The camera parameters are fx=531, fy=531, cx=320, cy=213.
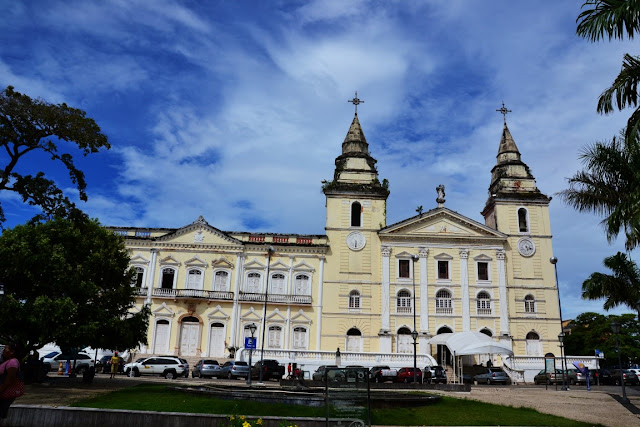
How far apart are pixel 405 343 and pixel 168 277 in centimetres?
1917

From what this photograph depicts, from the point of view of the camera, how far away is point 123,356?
121 ft

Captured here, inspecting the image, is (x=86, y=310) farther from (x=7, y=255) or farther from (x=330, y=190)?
(x=330, y=190)

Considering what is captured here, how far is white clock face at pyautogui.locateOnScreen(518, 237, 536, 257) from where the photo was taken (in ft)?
142

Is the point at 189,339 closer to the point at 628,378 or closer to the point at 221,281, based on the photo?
Answer: the point at 221,281

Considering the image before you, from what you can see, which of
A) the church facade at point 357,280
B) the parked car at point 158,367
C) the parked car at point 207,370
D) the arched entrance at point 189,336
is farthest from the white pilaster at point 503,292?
the parked car at point 158,367

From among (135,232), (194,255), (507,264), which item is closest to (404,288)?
(507,264)

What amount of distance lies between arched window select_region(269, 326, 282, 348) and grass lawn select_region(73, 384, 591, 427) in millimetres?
24099

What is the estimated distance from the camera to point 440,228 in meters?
43.4

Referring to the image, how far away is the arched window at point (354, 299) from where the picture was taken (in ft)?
137

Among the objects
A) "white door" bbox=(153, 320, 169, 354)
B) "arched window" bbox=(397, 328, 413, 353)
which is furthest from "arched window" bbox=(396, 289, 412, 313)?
"white door" bbox=(153, 320, 169, 354)

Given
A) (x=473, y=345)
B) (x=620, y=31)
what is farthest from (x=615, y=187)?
(x=473, y=345)

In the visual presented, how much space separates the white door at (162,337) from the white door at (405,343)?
1758 cm

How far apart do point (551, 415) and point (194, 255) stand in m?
31.4

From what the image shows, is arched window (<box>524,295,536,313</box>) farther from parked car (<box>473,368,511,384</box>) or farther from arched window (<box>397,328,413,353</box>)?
arched window (<box>397,328,413,353</box>)
